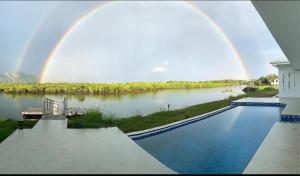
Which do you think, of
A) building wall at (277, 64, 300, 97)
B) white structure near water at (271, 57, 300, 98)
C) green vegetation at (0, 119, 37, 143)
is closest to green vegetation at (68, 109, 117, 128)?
green vegetation at (0, 119, 37, 143)

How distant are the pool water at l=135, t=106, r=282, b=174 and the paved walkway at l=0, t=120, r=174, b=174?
43 cm

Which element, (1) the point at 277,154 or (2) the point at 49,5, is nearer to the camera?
(1) the point at 277,154

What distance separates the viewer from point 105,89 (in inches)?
939

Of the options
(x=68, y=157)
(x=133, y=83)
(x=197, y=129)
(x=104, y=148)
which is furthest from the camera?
(x=133, y=83)

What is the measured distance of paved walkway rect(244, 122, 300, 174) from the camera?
2.99m

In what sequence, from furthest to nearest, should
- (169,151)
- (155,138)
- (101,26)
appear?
(101,26) → (155,138) → (169,151)

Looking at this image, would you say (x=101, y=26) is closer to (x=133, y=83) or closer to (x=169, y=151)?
(x=133, y=83)

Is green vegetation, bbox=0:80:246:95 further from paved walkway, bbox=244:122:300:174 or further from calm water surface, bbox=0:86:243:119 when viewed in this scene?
paved walkway, bbox=244:122:300:174

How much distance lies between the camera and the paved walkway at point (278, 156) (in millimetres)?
2992

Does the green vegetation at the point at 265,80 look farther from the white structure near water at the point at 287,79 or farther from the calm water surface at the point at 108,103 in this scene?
the white structure near water at the point at 287,79

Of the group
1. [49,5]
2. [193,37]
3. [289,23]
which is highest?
[49,5]

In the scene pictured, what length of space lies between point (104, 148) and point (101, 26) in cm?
2206

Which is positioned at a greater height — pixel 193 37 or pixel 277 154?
pixel 193 37

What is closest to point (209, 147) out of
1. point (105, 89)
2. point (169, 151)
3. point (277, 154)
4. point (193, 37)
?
point (169, 151)
